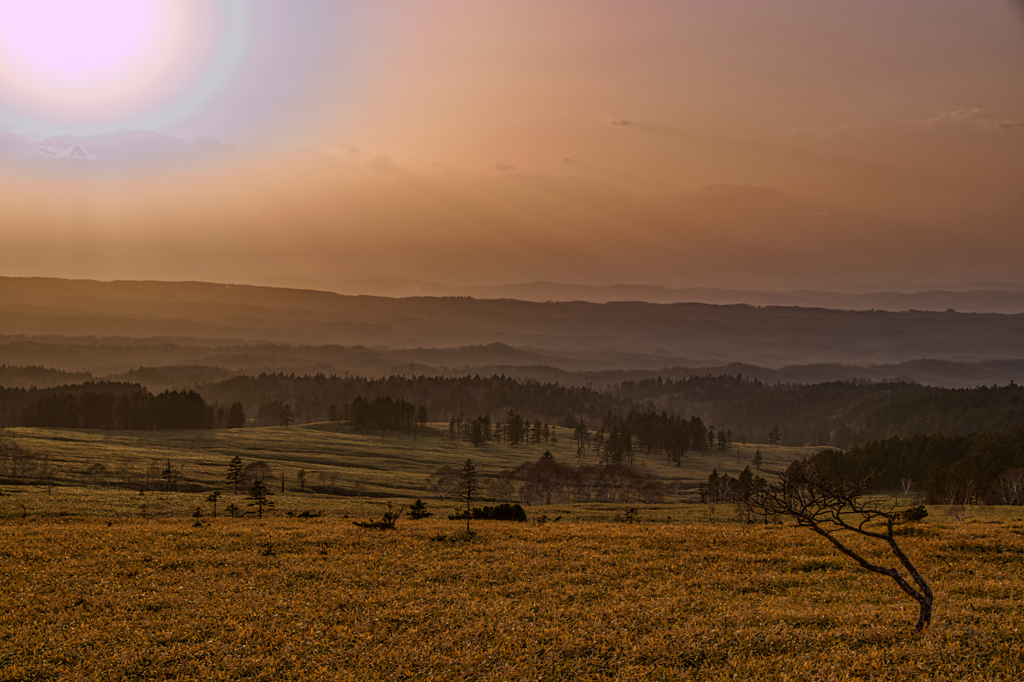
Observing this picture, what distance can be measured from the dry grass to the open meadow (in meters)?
0.13

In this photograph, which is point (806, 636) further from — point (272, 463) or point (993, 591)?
point (272, 463)

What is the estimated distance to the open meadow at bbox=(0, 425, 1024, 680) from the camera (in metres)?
22.8

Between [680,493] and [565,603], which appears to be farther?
[680,493]

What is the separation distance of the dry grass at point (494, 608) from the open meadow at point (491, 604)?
0.13 m

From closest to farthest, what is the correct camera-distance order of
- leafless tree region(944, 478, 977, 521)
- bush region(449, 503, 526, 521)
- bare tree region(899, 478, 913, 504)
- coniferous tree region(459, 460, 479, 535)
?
1. coniferous tree region(459, 460, 479, 535)
2. bush region(449, 503, 526, 521)
3. leafless tree region(944, 478, 977, 521)
4. bare tree region(899, 478, 913, 504)

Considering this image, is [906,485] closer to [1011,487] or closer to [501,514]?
[1011,487]

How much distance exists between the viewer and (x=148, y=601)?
30.9 metres

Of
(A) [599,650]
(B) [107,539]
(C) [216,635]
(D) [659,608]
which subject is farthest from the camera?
(B) [107,539]

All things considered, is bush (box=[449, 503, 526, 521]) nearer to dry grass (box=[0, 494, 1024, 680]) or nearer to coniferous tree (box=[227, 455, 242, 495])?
dry grass (box=[0, 494, 1024, 680])

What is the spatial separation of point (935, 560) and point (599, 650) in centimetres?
2624

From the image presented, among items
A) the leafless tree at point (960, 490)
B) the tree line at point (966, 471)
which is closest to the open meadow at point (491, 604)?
the tree line at point (966, 471)

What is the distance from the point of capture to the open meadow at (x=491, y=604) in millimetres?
22750

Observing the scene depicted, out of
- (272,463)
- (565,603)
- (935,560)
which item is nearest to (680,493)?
(272,463)

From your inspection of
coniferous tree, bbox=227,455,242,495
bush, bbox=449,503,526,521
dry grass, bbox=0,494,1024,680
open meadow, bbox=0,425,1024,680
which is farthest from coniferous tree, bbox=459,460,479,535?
coniferous tree, bbox=227,455,242,495
